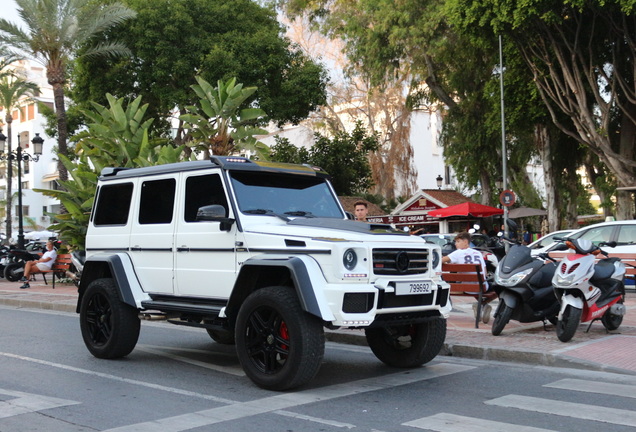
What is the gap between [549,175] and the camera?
111 feet

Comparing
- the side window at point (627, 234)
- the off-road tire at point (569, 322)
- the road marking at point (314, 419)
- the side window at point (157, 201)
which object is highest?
the side window at point (157, 201)

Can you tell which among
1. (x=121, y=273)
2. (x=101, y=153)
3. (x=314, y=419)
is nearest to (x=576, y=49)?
(x=101, y=153)

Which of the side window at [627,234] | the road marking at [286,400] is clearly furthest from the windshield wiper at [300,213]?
the side window at [627,234]

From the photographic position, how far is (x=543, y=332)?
396 inches

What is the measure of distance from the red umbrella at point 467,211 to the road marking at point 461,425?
2834cm

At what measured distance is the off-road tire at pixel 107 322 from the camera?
846 centimetres

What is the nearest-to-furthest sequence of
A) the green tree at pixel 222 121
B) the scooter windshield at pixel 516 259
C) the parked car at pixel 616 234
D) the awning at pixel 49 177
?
→ the scooter windshield at pixel 516 259 → the green tree at pixel 222 121 → the parked car at pixel 616 234 → the awning at pixel 49 177

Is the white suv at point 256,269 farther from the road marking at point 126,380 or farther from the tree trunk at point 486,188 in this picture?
the tree trunk at point 486,188

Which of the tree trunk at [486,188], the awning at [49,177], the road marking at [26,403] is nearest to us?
the road marking at [26,403]

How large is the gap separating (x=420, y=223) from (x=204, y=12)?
50.0ft

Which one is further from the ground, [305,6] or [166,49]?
[305,6]

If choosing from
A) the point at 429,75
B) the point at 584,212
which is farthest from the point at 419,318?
the point at 584,212

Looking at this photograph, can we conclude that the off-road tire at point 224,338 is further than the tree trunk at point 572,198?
No

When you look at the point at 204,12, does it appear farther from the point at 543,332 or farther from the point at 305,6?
the point at 543,332
